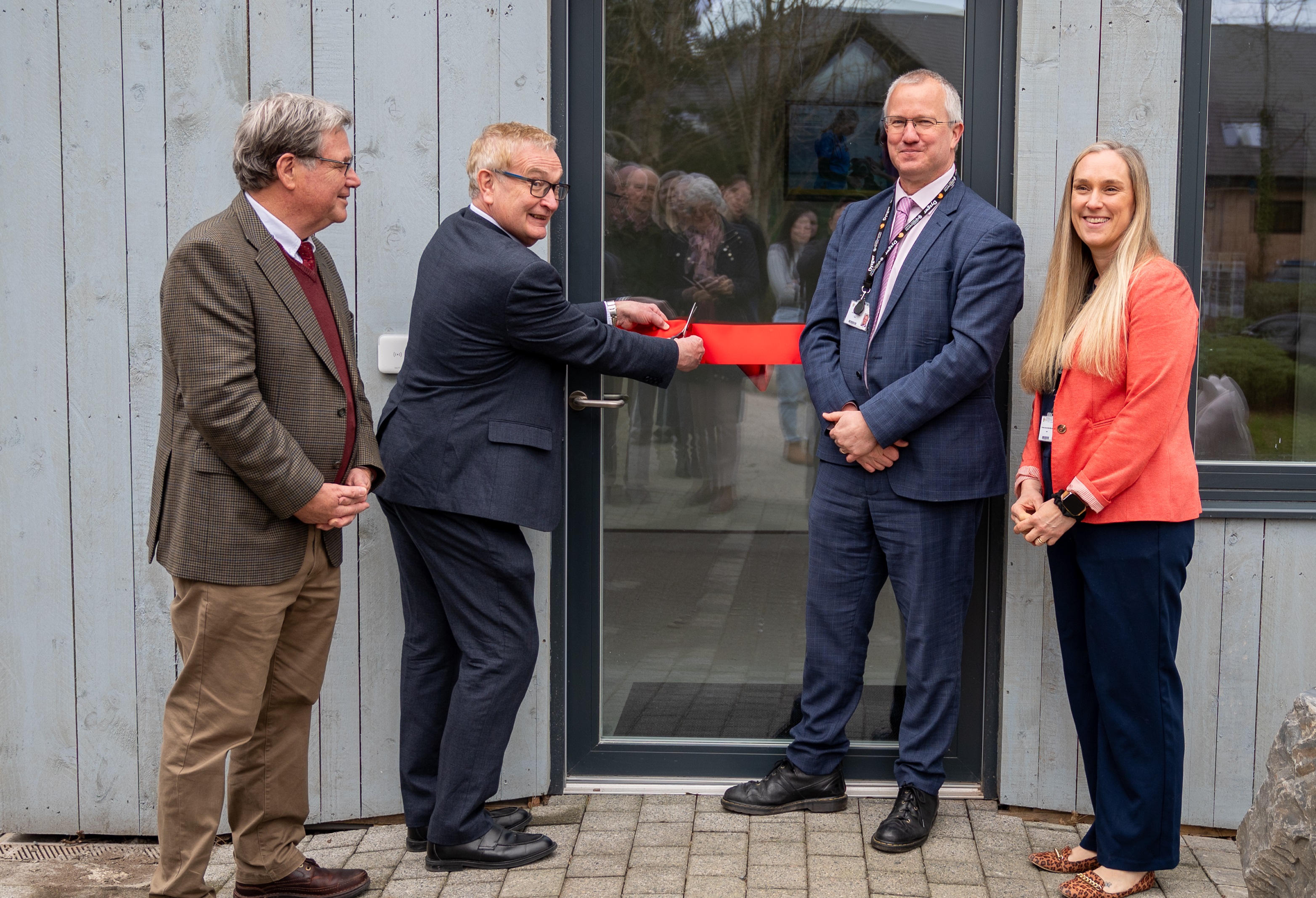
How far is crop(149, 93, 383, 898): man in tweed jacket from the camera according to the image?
2555 mm

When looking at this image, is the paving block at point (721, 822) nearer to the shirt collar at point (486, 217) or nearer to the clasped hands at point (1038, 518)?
the clasped hands at point (1038, 518)

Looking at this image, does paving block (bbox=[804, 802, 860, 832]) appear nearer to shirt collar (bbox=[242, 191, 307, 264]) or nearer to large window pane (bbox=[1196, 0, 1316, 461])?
large window pane (bbox=[1196, 0, 1316, 461])

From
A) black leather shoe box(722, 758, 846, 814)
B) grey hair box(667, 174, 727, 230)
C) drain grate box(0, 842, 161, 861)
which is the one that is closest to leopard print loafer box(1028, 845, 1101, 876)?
black leather shoe box(722, 758, 846, 814)

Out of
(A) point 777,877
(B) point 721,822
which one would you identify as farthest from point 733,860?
(B) point 721,822

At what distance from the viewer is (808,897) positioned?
3.00 m

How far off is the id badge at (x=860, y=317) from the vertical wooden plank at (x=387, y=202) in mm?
1288

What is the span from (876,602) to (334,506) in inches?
66.8

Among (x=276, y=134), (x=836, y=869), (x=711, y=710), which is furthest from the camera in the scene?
(x=711, y=710)

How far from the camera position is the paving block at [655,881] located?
305cm

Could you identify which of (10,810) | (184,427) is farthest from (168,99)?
(10,810)

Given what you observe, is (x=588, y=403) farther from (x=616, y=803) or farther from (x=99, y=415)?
(x=99, y=415)

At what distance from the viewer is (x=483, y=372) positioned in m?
3.07

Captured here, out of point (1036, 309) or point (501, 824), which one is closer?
point (501, 824)

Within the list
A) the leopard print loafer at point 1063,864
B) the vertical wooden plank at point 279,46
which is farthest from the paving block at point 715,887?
the vertical wooden plank at point 279,46
